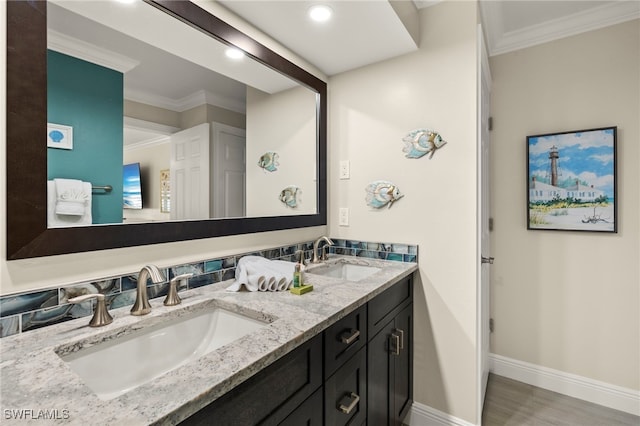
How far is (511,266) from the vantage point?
2324 millimetres

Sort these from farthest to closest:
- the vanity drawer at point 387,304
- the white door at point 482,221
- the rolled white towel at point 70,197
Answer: the white door at point 482,221
the vanity drawer at point 387,304
the rolled white towel at point 70,197

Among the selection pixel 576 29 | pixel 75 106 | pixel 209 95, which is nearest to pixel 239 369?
pixel 75 106

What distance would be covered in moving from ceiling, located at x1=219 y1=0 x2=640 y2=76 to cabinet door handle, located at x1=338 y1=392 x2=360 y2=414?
1675 millimetres

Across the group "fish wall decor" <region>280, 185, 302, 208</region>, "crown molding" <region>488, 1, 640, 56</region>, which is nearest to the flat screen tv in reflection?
"fish wall decor" <region>280, 185, 302, 208</region>

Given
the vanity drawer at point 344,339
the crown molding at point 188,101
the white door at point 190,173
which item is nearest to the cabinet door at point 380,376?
the vanity drawer at point 344,339

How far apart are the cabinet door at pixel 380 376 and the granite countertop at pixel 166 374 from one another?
32 centimetres

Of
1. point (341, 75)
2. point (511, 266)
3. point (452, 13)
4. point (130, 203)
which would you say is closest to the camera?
point (130, 203)

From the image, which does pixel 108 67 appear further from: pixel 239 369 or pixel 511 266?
pixel 511 266

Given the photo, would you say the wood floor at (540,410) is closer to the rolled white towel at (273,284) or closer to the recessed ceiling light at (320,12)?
the rolled white towel at (273,284)

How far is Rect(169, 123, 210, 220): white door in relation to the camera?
1.25 m

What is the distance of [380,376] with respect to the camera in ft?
4.69

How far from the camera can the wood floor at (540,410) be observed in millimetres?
1841

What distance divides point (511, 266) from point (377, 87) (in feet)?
5.47

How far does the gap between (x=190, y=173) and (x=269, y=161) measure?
51 cm
